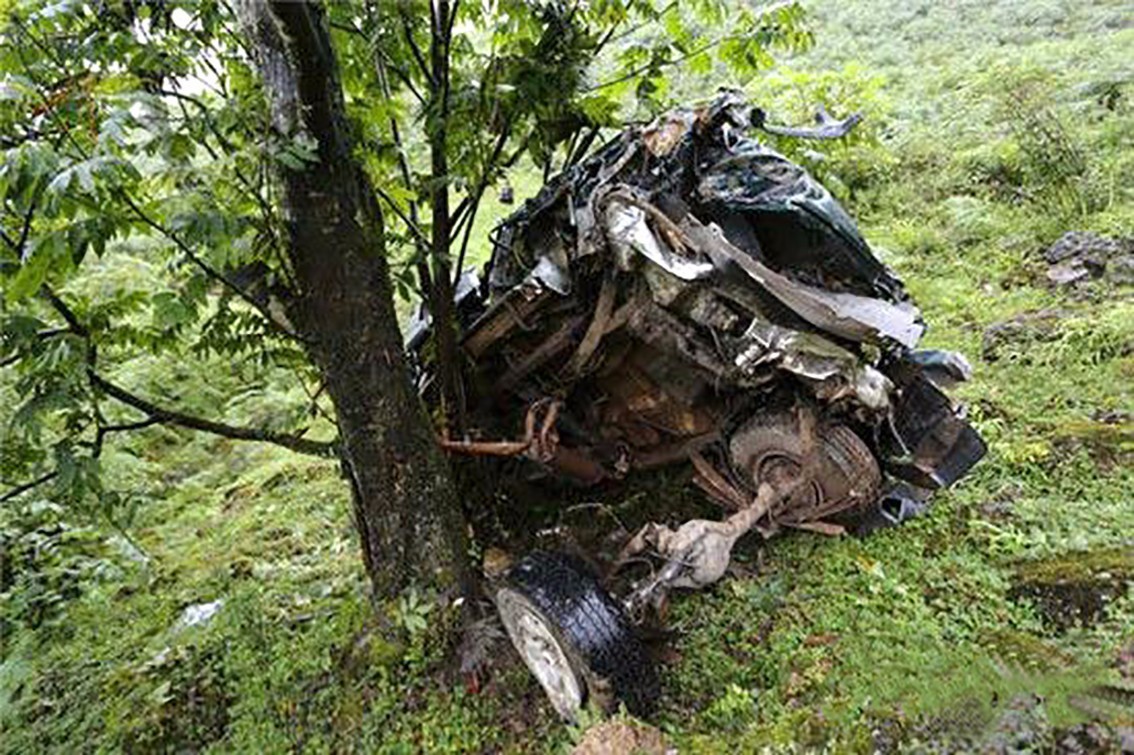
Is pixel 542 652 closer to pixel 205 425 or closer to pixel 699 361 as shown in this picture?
pixel 699 361

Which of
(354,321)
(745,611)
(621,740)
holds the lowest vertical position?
(745,611)

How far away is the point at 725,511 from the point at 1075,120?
26.5 ft

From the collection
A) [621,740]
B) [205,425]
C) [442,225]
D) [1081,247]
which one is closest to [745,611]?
[621,740]

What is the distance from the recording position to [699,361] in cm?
359

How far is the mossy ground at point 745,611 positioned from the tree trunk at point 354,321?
339 millimetres

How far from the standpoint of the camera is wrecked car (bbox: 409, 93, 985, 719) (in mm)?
→ 3229

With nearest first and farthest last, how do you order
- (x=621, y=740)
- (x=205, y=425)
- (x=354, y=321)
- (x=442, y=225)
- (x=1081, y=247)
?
1. (x=621, y=740)
2. (x=354, y=321)
3. (x=205, y=425)
4. (x=442, y=225)
5. (x=1081, y=247)

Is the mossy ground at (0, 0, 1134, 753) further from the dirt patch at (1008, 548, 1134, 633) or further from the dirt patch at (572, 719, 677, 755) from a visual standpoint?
the dirt patch at (572, 719, 677, 755)

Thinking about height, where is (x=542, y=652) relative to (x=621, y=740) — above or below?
above

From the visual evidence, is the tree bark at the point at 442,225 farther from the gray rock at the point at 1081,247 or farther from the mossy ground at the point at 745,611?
the gray rock at the point at 1081,247

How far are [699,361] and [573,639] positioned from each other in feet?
4.48

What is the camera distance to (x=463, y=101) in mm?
3750

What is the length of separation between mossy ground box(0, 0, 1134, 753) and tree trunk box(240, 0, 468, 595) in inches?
13.3

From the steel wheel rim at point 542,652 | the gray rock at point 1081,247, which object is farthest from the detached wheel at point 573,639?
the gray rock at point 1081,247
